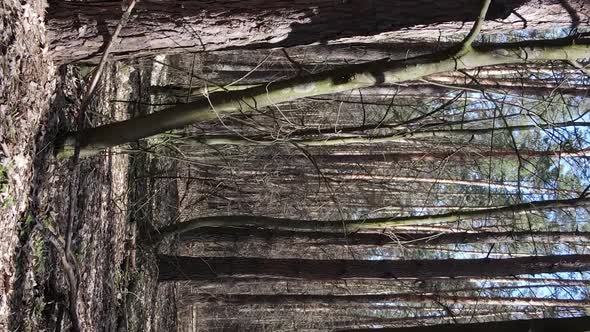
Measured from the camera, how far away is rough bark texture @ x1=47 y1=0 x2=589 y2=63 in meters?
3.46

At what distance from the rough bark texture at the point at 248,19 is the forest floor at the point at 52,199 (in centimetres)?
23

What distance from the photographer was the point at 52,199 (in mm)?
3879

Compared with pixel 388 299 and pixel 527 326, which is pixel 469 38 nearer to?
pixel 527 326

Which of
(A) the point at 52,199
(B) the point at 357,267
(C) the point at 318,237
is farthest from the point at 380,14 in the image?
(C) the point at 318,237

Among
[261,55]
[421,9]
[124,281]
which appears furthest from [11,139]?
[261,55]

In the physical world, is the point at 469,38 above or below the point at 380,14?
below

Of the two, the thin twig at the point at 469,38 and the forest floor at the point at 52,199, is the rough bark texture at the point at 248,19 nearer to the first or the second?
Result: the forest floor at the point at 52,199

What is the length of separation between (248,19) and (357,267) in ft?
12.1

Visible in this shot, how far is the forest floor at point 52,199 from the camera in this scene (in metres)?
3.26

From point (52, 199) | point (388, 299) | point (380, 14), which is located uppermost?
point (380, 14)

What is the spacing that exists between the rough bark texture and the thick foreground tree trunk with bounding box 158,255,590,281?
3345mm

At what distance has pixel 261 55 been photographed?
31.3 feet

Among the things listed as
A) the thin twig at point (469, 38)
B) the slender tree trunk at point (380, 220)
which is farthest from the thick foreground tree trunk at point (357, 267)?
the thin twig at point (469, 38)

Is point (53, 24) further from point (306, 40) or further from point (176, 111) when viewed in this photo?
point (306, 40)
